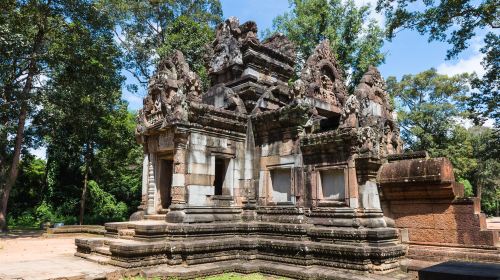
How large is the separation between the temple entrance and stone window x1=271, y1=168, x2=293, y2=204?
3268mm

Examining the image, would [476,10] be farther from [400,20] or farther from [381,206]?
[381,206]

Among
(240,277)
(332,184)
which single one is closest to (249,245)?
(240,277)

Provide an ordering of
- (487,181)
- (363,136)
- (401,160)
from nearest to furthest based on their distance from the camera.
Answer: (363,136)
(401,160)
(487,181)

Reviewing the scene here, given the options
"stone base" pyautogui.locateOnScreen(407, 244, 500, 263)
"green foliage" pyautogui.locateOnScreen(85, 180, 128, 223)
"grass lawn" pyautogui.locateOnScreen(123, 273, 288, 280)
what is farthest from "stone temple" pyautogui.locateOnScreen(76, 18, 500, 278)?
"green foliage" pyautogui.locateOnScreen(85, 180, 128, 223)

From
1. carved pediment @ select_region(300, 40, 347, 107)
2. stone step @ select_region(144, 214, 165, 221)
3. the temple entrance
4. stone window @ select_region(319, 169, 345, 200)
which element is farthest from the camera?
carved pediment @ select_region(300, 40, 347, 107)

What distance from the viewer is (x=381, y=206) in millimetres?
9055

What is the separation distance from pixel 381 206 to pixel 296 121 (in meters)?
2.84

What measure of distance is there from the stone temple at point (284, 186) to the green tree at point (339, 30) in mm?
12943

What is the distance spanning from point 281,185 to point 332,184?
5.00 ft

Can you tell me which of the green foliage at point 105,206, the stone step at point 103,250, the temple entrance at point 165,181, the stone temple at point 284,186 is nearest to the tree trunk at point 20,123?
the green foliage at point 105,206

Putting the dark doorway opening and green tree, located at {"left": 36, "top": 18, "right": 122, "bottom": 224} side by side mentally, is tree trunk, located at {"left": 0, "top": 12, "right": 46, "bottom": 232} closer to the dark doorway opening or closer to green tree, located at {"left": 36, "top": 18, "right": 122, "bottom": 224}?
green tree, located at {"left": 36, "top": 18, "right": 122, "bottom": 224}

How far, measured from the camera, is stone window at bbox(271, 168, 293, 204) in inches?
Result: 388

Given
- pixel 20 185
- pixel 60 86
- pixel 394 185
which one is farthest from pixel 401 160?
pixel 20 185

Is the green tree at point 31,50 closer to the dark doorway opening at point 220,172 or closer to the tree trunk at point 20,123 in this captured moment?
the tree trunk at point 20,123
